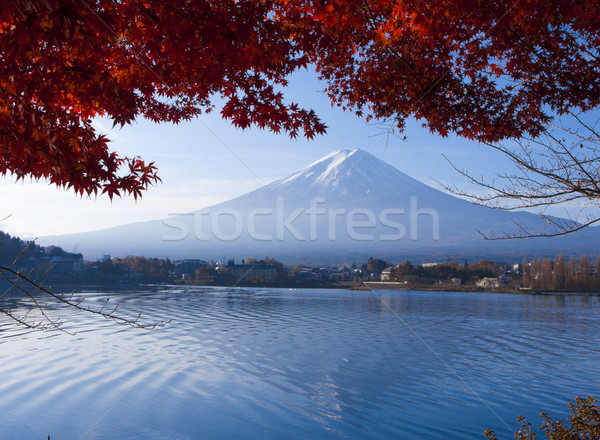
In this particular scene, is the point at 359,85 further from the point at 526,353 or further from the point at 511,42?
the point at 526,353

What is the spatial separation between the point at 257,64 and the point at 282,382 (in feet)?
29.1

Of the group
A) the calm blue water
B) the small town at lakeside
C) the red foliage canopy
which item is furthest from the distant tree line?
the red foliage canopy

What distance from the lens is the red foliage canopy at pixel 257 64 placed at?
2117 mm

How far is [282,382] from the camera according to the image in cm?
1023

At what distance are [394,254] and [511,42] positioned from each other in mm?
93858

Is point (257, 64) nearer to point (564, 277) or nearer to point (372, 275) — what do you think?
point (564, 277)

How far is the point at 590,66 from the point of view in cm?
369

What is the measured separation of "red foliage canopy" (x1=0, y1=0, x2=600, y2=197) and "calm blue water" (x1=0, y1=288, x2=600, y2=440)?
221 inches

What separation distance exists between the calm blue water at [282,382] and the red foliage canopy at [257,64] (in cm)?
562

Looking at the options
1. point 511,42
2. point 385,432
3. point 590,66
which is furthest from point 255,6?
point 385,432

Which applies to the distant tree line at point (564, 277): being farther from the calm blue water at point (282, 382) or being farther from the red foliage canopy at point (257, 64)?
the red foliage canopy at point (257, 64)

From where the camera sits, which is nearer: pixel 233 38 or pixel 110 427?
pixel 233 38

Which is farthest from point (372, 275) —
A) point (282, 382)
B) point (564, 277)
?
point (282, 382)

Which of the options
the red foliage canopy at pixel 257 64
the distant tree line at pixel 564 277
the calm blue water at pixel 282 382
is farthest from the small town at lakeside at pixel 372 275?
the red foliage canopy at pixel 257 64
